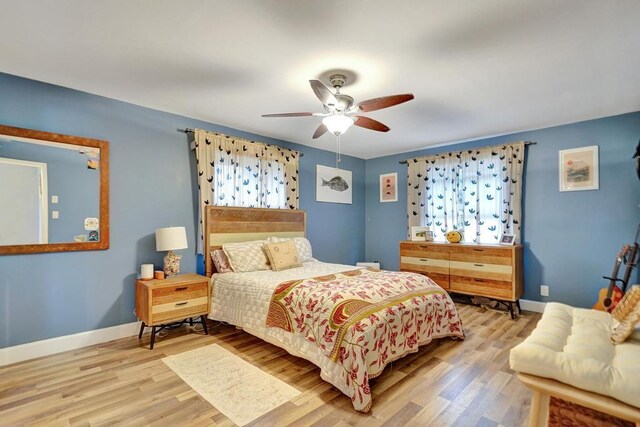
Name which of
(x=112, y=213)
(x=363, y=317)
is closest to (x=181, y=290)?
(x=112, y=213)

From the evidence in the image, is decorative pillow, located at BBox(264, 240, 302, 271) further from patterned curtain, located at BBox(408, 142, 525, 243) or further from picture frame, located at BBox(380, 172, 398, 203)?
picture frame, located at BBox(380, 172, 398, 203)

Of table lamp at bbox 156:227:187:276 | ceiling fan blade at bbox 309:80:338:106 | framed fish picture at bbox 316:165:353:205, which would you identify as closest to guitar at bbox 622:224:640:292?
ceiling fan blade at bbox 309:80:338:106

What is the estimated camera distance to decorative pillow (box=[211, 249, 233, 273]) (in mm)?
3521

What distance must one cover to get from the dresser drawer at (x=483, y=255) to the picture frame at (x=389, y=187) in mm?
1688

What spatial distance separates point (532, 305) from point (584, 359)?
3.23 metres

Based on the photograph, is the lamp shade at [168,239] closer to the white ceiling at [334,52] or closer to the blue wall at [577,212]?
the white ceiling at [334,52]

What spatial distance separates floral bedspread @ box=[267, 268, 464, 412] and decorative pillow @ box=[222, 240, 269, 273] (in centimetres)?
82

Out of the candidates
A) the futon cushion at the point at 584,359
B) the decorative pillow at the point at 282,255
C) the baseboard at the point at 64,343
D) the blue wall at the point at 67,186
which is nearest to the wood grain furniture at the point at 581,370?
the futon cushion at the point at 584,359

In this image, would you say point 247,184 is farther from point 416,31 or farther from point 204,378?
point 416,31

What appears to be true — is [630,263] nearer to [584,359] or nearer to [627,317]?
[627,317]

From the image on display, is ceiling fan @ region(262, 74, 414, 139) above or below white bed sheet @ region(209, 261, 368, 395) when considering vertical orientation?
above

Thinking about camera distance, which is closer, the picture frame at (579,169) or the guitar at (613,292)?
the guitar at (613,292)

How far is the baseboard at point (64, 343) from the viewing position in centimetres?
259

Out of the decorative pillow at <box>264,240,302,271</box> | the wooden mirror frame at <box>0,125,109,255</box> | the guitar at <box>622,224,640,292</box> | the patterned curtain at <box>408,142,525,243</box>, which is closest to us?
the wooden mirror frame at <box>0,125,109,255</box>
